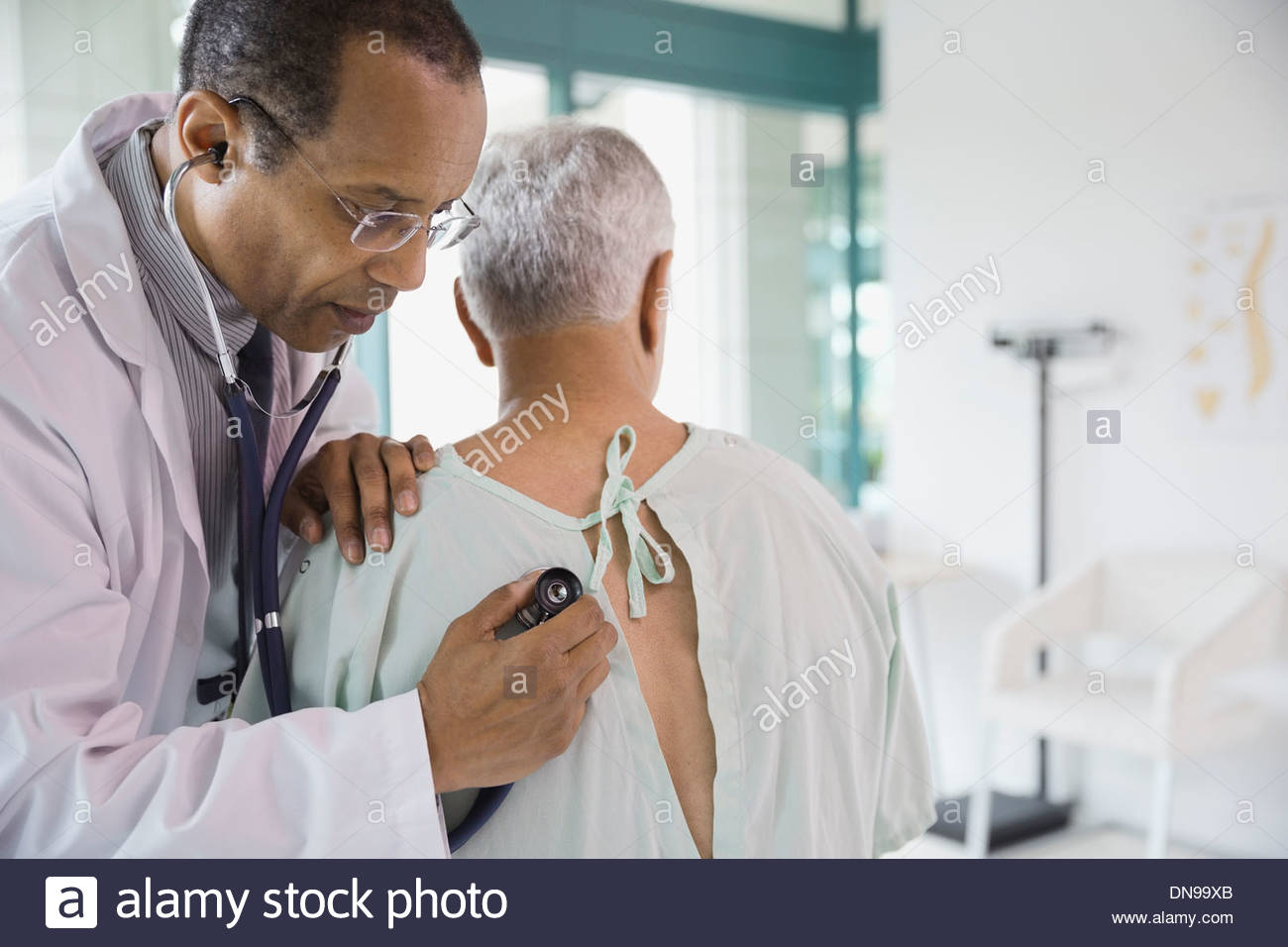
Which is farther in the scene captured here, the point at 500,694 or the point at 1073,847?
the point at 1073,847

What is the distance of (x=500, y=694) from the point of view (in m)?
0.91

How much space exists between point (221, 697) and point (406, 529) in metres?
0.40

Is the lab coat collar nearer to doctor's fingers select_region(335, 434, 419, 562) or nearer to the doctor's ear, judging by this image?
the doctor's ear

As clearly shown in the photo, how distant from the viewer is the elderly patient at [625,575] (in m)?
1.01

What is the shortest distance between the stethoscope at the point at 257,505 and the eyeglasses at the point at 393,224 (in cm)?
9

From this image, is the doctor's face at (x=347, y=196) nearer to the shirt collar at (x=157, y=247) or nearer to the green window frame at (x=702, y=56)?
the shirt collar at (x=157, y=247)

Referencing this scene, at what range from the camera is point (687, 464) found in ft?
3.71

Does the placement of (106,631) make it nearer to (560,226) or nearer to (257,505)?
(257,505)

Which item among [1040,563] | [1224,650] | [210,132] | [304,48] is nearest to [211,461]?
[210,132]

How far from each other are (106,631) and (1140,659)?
290cm

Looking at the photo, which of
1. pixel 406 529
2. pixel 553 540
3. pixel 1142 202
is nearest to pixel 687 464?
pixel 553 540
